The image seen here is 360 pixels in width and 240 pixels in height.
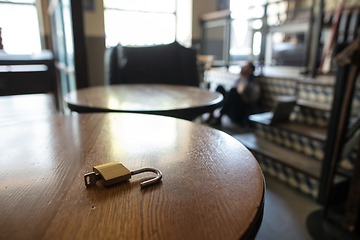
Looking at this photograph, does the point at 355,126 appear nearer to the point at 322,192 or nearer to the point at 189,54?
the point at 322,192

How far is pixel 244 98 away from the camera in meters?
3.80

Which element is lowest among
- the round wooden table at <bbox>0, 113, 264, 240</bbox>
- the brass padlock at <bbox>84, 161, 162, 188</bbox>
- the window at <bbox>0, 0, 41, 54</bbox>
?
the round wooden table at <bbox>0, 113, 264, 240</bbox>

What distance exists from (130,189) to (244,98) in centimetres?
353

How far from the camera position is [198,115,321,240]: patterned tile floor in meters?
1.75

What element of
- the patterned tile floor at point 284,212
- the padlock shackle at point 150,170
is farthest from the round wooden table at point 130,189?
the patterned tile floor at point 284,212

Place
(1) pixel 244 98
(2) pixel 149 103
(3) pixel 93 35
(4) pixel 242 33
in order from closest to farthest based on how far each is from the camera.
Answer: (2) pixel 149 103, (1) pixel 244 98, (3) pixel 93 35, (4) pixel 242 33

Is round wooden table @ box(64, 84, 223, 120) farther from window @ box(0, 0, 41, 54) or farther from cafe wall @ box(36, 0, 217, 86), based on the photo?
cafe wall @ box(36, 0, 217, 86)

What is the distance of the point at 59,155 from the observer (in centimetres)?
62

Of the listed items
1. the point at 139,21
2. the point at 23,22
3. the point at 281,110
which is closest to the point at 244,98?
the point at 281,110

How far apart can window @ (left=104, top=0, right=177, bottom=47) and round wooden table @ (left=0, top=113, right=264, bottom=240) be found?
5.17 meters

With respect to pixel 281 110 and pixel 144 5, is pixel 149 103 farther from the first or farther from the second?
pixel 144 5

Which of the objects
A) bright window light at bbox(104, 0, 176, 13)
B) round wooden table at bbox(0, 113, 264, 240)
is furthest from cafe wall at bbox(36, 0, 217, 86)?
round wooden table at bbox(0, 113, 264, 240)

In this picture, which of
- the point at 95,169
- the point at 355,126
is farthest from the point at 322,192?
the point at 95,169

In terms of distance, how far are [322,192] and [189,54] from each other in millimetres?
1814
